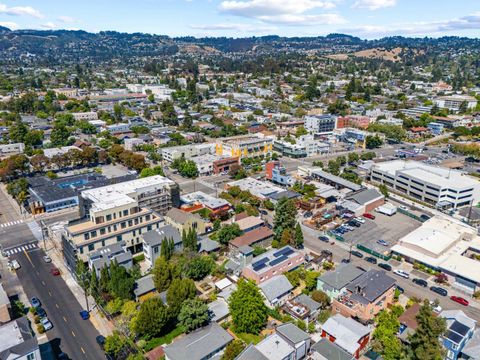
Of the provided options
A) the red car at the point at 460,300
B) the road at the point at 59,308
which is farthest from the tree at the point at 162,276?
the red car at the point at 460,300

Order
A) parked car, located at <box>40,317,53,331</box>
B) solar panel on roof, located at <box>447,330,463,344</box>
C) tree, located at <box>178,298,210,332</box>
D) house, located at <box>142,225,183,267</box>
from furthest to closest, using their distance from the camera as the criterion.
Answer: house, located at <box>142,225,183,267</box> < parked car, located at <box>40,317,53,331</box> < tree, located at <box>178,298,210,332</box> < solar panel on roof, located at <box>447,330,463,344</box>

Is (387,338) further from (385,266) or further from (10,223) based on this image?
(10,223)

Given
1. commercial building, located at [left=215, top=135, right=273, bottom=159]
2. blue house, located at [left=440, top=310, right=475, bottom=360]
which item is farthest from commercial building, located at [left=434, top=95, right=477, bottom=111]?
blue house, located at [left=440, top=310, right=475, bottom=360]

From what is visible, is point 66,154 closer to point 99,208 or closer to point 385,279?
point 99,208

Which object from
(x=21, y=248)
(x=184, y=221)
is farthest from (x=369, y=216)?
(x=21, y=248)

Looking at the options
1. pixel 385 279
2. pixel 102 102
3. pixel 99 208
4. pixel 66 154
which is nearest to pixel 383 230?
pixel 385 279

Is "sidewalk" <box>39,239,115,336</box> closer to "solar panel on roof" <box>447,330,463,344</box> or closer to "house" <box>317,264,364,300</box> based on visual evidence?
"house" <box>317,264,364,300</box>
